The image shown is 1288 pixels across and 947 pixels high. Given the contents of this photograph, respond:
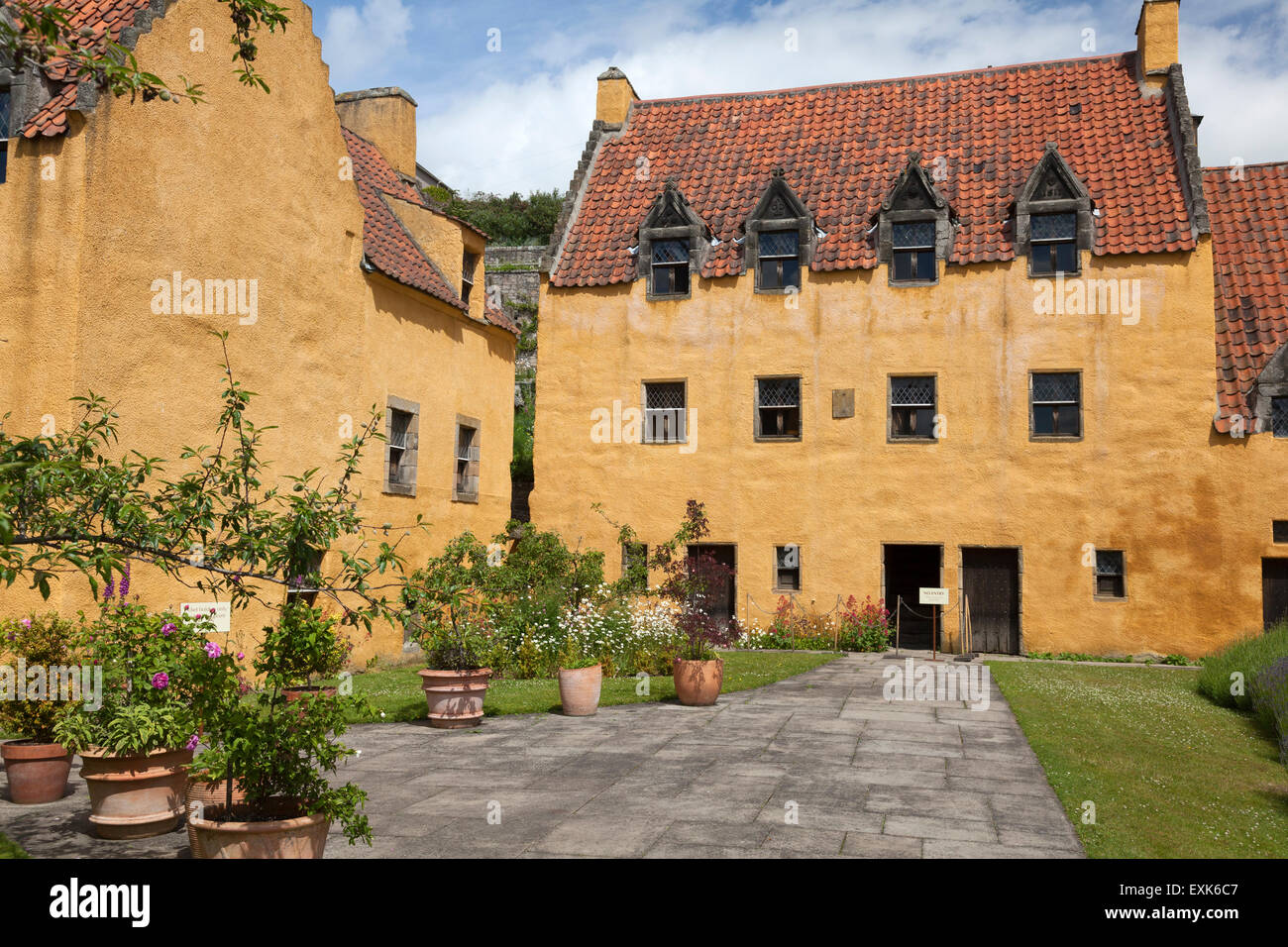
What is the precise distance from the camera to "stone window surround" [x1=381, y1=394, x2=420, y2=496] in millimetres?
18844

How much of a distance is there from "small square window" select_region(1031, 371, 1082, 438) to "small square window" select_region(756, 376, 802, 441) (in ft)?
16.0

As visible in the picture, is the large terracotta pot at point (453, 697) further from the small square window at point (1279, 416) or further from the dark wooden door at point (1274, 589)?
the small square window at point (1279, 416)

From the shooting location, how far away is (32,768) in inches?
301

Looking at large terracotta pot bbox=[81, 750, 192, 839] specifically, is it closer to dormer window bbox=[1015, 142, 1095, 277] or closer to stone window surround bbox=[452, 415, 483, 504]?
stone window surround bbox=[452, 415, 483, 504]

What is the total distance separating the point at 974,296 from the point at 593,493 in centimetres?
922

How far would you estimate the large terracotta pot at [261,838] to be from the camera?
5.13 metres

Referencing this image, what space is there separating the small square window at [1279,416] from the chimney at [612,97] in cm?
1610

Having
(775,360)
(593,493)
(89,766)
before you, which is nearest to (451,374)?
(593,493)

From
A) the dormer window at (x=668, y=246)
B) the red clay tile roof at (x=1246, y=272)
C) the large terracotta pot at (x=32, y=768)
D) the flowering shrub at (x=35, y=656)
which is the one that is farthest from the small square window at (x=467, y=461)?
the red clay tile roof at (x=1246, y=272)

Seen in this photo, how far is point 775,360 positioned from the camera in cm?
2184

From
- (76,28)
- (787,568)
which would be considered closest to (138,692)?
(76,28)

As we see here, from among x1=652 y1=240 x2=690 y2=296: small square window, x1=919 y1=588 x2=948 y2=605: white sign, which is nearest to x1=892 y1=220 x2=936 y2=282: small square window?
x1=652 y1=240 x2=690 y2=296: small square window

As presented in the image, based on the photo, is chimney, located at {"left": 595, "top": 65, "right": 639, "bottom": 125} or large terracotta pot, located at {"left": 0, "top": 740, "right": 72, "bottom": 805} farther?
chimney, located at {"left": 595, "top": 65, "right": 639, "bottom": 125}
